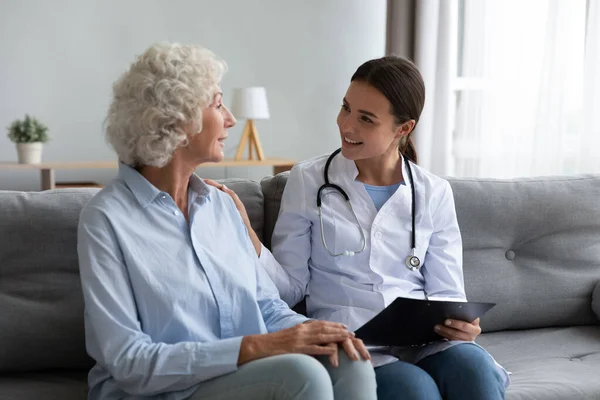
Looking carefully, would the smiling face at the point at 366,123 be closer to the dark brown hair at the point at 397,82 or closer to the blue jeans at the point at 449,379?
the dark brown hair at the point at 397,82

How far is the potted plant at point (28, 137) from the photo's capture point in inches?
181

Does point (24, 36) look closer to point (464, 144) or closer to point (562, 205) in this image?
point (464, 144)

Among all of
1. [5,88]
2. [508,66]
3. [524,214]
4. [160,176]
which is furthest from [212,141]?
[5,88]

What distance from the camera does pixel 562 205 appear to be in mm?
→ 2613

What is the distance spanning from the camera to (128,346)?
1.60 m

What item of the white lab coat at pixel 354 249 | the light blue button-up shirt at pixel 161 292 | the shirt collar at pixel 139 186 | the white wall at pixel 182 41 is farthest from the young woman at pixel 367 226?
the white wall at pixel 182 41

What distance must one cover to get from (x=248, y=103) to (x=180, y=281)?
131 inches

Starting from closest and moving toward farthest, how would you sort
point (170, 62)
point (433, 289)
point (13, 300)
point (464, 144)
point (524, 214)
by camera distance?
point (170, 62) → point (13, 300) → point (433, 289) → point (524, 214) → point (464, 144)

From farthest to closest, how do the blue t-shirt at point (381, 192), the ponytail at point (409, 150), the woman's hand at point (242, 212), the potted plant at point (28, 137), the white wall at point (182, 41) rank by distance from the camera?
the white wall at point (182, 41)
the potted plant at point (28, 137)
the ponytail at point (409, 150)
the blue t-shirt at point (381, 192)
the woman's hand at point (242, 212)

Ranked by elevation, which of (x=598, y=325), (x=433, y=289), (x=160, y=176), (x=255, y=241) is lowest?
(x=598, y=325)

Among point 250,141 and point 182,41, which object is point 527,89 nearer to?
point 250,141

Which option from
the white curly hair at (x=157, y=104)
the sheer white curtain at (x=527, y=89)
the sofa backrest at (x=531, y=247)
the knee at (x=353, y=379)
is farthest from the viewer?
the sheer white curtain at (x=527, y=89)

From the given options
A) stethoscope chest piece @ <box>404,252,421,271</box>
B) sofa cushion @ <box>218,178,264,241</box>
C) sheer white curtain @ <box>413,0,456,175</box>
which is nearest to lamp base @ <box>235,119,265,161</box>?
sheer white curtain @ <box>413,0,456,175</box>

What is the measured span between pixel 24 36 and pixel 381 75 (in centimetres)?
343
